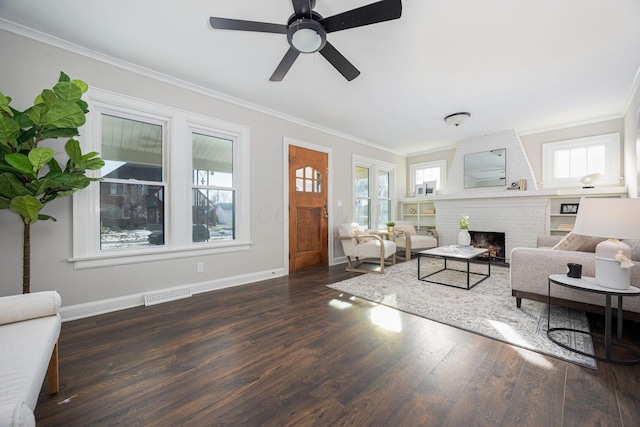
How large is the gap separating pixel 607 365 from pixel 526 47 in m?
2.71

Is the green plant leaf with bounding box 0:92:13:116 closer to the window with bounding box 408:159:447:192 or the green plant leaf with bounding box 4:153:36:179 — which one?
the green plant leaf with bounding box 4:153:36:179

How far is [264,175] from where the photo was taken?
3.90 meters

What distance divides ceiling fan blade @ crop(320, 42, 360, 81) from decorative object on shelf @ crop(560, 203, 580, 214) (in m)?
4.73

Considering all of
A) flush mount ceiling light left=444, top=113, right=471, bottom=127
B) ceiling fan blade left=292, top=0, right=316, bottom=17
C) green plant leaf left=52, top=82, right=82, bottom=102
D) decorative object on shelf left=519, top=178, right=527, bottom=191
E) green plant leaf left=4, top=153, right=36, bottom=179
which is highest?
flush mount ceiling light left=444, top=113, right=471, bottom=127

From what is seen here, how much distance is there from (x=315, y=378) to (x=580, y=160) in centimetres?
582

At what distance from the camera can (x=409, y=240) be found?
5.08 meters

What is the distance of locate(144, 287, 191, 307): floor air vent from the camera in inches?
110

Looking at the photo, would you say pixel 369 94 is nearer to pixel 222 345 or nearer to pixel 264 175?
pixel 264 175

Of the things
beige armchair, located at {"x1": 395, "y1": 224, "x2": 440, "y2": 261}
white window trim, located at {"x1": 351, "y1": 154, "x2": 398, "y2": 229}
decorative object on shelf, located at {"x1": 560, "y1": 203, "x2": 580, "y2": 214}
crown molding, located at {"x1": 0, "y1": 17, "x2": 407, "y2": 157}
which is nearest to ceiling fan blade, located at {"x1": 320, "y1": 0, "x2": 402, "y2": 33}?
crown molding, located at {"x1": 0, "y1": 17, "x2": 407, "y2": 157}

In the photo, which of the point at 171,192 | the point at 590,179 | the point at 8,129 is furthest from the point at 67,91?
the point at 590,179

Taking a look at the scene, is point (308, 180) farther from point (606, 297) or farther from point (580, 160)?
point (580, 160)

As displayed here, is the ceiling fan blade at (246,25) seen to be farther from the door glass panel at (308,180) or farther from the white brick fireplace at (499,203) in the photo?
the white brick fireplace at (499,203)

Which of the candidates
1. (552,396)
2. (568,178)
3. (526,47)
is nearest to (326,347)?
(552,396)

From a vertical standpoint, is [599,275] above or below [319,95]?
below
